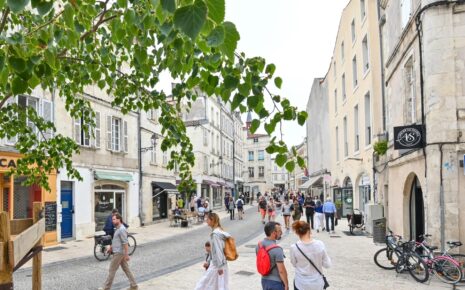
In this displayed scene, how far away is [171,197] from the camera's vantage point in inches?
1189

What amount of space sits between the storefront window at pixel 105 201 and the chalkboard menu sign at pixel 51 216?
3367 millimetres

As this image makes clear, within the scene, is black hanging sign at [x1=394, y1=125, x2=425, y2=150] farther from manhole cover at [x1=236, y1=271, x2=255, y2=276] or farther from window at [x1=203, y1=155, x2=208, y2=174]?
window at [x1=203, y1=155, x2=208, y2=174]

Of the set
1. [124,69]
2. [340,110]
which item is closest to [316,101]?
[340,110]

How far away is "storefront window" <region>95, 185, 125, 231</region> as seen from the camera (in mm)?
20688

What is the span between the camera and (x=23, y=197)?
16391 millimetres

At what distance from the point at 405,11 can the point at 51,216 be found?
14908 mm

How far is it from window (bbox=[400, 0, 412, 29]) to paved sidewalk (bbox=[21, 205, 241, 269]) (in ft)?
41.6

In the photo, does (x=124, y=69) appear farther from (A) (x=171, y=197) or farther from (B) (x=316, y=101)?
(B) (x=316, y=101)

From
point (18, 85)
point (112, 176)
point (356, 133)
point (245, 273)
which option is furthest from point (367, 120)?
point (18, 85)

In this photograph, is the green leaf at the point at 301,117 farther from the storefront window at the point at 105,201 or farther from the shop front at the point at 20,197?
the storefront window at the point at 105,201

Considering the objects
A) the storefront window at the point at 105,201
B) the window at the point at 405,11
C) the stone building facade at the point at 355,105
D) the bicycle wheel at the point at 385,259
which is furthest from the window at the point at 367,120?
the storefront window at the point at 105,201

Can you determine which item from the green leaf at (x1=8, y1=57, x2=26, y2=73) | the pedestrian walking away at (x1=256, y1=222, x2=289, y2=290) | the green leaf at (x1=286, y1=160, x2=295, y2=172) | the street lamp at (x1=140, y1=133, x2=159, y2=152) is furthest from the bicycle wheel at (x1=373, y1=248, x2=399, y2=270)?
the street lamp at (x1=140, y1=133, x2=159, y2=152)

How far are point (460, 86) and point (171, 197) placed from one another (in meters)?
22.7

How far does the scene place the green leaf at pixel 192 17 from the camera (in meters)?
1.70
